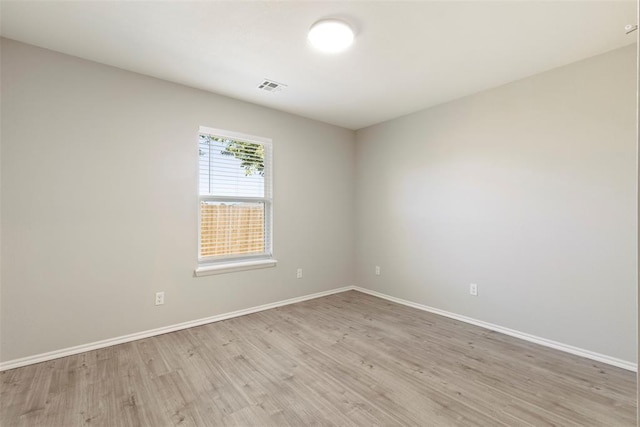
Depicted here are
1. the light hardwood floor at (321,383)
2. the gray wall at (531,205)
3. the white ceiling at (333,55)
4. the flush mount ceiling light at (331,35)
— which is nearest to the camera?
the light hardwood floor at (321,383)

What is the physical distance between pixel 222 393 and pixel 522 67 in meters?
3.66

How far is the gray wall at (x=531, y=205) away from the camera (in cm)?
234

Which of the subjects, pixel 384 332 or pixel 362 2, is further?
pixel 384 332

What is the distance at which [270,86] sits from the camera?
10.1ft

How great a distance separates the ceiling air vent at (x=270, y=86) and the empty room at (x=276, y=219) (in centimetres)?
3

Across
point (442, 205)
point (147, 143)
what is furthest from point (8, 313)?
point (442, 205)

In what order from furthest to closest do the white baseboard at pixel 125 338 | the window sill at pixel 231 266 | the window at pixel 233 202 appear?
the window at pixel 233 202 < the window sill at pixel 231 266 < the white baseboard at pixel 125 338

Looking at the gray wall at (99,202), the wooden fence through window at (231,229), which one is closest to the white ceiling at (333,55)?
the gray wall at (99,202)

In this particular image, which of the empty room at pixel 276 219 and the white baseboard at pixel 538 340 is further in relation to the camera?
the white baseboard at pixel 538 340

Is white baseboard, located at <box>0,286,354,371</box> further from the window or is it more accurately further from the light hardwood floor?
the window

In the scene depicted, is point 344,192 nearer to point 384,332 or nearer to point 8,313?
point 384,332

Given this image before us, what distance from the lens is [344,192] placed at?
4582 millimetres

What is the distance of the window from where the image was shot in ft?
10.7

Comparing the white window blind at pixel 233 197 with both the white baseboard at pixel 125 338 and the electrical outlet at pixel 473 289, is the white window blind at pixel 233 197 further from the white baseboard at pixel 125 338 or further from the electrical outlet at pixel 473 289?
the electrical outlet at pixel 473 289
